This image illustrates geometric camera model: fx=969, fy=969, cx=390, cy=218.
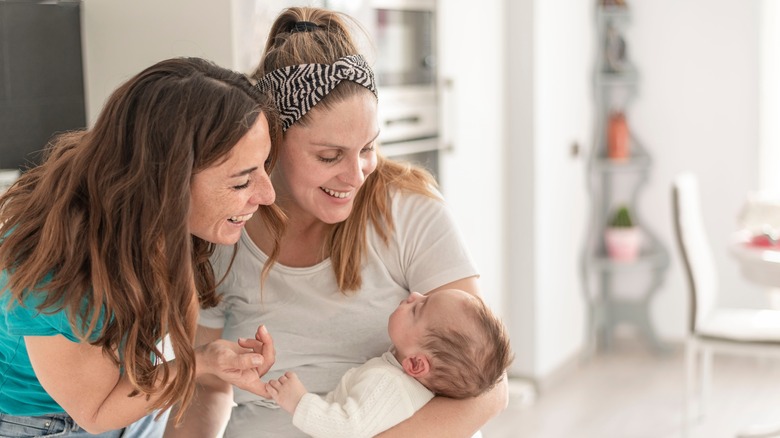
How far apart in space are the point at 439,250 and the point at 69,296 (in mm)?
716

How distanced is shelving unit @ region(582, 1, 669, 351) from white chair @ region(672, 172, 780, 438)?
842 mm

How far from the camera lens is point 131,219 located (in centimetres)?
141

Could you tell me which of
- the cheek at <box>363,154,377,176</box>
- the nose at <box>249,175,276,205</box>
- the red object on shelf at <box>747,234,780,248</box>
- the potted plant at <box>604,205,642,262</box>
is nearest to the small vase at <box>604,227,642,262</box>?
the potted plant at <box>604,205,642,262</box>

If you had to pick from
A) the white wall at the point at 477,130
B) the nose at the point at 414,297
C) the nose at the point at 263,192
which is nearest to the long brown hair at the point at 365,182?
the nose at the point at 414,297

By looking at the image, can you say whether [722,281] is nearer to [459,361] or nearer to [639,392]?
[639,392]

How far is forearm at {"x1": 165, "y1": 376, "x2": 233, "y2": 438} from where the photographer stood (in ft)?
6.25

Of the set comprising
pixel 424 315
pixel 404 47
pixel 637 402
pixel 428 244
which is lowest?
pixel 637 402

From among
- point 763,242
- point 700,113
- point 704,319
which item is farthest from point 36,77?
point 700,113

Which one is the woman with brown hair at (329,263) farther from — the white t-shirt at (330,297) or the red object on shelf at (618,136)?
the red object on shelf at (618,136)

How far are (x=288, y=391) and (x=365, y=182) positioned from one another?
17.1 inches

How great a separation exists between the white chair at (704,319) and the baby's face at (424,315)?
2.26 m

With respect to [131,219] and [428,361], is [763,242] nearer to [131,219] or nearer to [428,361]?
[428,361]

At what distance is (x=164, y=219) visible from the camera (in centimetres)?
143

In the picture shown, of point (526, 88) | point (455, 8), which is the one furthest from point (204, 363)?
point (526, 88)
